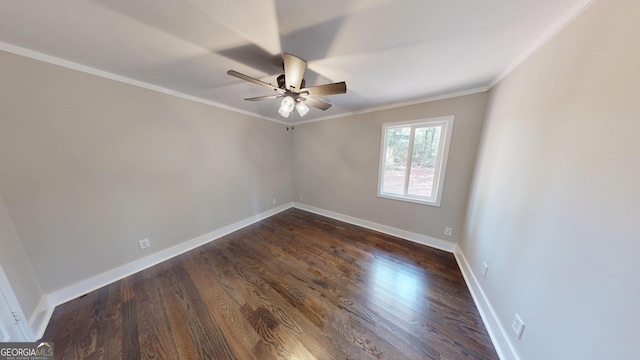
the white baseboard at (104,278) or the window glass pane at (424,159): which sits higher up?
the window glass pane at (424,159)

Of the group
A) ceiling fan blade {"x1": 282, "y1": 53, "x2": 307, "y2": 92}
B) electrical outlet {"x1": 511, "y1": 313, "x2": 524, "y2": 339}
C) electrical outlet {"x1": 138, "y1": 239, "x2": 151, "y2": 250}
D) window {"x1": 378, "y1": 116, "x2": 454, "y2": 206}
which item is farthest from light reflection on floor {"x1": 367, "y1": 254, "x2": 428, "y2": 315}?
electrical outlet {"x1": 138, "y1": 239, "x2": 151, "y2": 250}

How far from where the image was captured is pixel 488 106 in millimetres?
1898

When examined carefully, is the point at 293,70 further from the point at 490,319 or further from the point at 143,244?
the point at 143,244

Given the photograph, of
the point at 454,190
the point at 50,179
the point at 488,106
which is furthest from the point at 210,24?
the point at 454,190

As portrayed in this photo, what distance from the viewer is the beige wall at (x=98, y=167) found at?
138cm

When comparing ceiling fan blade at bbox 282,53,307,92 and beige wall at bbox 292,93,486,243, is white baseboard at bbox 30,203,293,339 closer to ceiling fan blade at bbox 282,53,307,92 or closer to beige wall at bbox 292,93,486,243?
beige wall at bbox 292,93,486,243

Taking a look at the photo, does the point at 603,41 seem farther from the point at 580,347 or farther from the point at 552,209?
the point at 580,347

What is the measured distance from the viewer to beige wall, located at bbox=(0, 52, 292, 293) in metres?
1.38

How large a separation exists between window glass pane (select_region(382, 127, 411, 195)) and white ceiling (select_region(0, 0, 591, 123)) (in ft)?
2.98

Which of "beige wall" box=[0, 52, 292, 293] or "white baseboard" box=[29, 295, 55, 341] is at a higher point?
"beige wall" box=[0, 52, 292, 293]

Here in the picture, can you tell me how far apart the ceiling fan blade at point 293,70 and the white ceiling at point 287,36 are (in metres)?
0.15

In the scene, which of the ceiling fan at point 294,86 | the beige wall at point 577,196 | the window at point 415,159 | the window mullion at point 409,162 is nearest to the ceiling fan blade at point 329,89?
the ceiling fan at point 294,86

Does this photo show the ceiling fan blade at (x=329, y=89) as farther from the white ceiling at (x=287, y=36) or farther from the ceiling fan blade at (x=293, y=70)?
the white ceiling at (x=287, y=36)

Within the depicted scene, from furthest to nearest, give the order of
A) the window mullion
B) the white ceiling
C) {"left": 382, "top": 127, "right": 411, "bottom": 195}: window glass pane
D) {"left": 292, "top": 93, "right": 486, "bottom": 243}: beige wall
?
{"left": 382, "top": 127, "right": 411, "bottom": 195}: window glass pane, the window mullion, {"left": 292, "top": 93, "right": 486, "bottom": 243}: beige wall, the white ceiling
